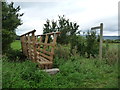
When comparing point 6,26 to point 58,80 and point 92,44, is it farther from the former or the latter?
point 58,80

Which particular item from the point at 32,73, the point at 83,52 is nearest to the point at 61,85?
the point at 32,73

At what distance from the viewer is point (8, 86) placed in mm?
3207

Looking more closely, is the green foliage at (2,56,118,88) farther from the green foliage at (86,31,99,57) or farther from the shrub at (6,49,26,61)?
the shrub at (6,49,26,61)

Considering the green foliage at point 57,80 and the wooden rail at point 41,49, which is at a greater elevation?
the wooden rail at point 41,49

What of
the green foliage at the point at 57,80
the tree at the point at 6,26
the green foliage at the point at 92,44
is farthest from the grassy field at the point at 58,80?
the tree at the point at 6,26

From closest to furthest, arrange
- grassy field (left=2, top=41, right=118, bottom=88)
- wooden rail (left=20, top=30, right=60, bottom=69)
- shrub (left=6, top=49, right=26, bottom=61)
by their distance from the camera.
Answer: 1. grassy field (left=2, top=41, right=118, bottom=88)
2. wooden rail (left=20, top=30, right=60, bottom=69)
3. shrub (left=6, top=49, right=26, bottom=61)

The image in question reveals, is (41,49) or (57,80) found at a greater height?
(41,49)

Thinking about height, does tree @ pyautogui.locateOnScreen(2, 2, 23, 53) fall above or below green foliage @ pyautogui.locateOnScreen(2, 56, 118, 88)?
above

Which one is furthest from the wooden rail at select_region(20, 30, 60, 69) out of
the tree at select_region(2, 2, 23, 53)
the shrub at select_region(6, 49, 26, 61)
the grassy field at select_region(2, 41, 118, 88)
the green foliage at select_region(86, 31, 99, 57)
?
the tree at select_region(2, 2, 23, 53)

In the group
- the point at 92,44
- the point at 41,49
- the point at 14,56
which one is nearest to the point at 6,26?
the point at 14,56

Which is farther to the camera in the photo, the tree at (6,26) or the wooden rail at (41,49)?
the tree at (6,26)

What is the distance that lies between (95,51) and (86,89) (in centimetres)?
441

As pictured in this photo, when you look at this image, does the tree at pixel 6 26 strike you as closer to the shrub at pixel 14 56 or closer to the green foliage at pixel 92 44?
the shrub at pixel 14 56

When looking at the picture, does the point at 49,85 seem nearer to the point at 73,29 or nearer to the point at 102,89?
the point at 102,89
